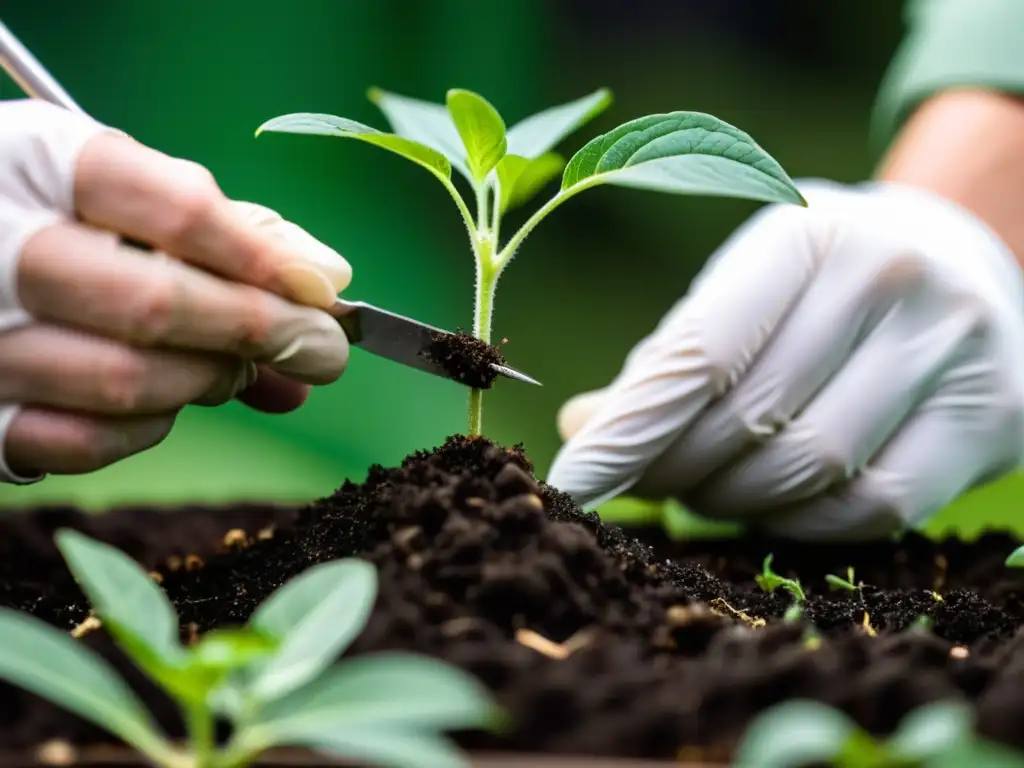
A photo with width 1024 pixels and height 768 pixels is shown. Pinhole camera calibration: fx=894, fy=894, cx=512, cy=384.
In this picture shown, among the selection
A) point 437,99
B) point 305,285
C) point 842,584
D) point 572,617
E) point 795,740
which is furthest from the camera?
point 437,99

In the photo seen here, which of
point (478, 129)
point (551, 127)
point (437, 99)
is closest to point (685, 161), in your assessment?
point (478, 129)

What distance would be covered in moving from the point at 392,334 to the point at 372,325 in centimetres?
3

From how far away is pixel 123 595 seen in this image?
471 mm

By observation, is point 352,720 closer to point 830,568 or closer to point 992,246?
point 830,568

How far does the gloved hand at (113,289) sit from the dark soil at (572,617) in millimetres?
182

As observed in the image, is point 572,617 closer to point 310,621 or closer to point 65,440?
point 310,621

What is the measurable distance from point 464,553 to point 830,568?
0.76 metres

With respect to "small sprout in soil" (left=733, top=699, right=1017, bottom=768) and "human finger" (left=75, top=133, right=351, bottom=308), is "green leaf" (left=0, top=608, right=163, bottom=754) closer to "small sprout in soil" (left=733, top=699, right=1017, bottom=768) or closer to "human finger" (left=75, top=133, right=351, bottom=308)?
"small sprout in soil" (left=733, top=699, right=1017, bottom=768)

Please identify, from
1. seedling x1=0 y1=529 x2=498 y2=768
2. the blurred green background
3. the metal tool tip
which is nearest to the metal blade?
the metal tool tip

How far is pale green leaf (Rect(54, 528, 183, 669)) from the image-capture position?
0.45 metres

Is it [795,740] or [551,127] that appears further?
[551,127]

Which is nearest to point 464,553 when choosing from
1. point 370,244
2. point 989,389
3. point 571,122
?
point 571,122

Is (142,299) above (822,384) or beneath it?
above

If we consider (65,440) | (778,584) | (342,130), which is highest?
(342,130)
